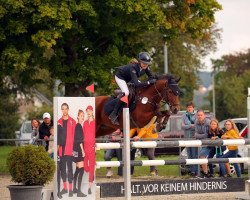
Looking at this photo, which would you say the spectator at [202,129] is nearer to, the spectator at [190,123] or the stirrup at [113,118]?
the spectator at [190,123]

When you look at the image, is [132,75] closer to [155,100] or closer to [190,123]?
[155,100]

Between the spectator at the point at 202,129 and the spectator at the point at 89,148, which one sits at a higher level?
the spectator at the point at 202,129

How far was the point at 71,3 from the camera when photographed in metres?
27.1

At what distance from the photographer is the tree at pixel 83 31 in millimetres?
26531

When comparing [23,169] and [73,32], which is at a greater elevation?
[73,32]

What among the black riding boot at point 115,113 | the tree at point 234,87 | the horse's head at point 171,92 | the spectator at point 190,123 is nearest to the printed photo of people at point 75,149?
the black riding boot at point 115,113

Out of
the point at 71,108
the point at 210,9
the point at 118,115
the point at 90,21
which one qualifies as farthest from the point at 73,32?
the point at 71,108

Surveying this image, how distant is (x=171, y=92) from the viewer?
55.4 feet

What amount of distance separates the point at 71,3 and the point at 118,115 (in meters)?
10.7

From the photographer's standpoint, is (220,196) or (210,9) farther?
(210,9)

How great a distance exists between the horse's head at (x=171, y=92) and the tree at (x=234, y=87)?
5540cm

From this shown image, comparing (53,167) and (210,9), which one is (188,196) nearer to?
(53,167)

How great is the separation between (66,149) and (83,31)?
595 inches

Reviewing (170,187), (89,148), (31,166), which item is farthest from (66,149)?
(170,187)
